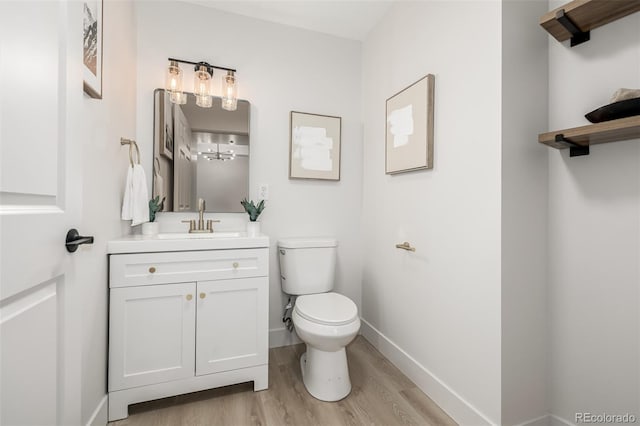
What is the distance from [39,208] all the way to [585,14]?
1815 mm

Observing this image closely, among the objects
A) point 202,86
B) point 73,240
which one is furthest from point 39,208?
point 202,86

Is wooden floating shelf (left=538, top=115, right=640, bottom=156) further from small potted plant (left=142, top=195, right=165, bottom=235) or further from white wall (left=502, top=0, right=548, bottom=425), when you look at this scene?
small potted plant (left=142, top=195, right=165, bottom=235)

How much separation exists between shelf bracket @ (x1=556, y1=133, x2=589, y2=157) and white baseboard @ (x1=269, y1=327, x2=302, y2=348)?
1.98 m

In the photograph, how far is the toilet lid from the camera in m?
1.52

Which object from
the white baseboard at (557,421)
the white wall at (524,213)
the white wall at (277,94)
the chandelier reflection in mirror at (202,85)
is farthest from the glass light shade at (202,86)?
the white baseboard at (557,421)

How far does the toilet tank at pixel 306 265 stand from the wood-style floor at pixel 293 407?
0.55 metres

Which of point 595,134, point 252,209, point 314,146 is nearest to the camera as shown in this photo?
point 595,134

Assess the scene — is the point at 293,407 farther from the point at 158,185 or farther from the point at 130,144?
the point at 130,144

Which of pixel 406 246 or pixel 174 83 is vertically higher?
pixel 174 83

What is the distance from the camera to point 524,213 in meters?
1.26

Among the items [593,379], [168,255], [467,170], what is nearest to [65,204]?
[168,255]

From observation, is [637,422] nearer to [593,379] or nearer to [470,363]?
[593,379]

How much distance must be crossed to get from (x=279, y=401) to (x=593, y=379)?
4.65 ft

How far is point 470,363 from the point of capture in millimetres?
1357
